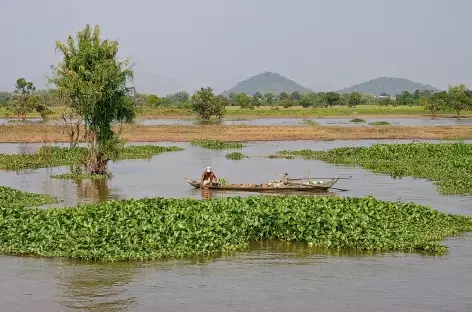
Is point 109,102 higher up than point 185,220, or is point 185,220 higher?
point 109,102

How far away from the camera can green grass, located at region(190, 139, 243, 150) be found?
52844 mm

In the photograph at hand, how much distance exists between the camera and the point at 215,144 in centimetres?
5378

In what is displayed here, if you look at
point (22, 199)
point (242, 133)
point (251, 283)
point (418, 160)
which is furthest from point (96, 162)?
point (242, 133)

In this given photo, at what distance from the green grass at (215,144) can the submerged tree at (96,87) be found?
18402mm

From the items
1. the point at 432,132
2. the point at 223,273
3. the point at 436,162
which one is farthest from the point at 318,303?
the point at 432,132

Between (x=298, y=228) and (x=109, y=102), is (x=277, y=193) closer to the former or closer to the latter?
(x=298, y=228)

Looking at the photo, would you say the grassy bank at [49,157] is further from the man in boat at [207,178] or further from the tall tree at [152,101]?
the tall tree at [152,101]

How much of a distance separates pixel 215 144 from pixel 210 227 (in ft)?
114

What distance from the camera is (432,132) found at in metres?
65.3

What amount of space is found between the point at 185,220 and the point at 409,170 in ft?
66.1

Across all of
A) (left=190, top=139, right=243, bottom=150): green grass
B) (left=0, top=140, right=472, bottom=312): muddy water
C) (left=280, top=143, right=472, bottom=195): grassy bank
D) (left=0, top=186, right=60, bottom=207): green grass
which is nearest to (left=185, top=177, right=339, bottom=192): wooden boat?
(left=280, top=143, right=472, bottom=195): grassy bank

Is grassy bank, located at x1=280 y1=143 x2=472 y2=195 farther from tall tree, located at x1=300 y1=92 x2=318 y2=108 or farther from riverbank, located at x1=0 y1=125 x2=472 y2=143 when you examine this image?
tall tree, located at x1=300 y1=92 x2=318 y2=108

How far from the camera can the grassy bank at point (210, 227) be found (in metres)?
18.0

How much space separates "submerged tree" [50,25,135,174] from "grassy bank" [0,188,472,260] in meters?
12.6
